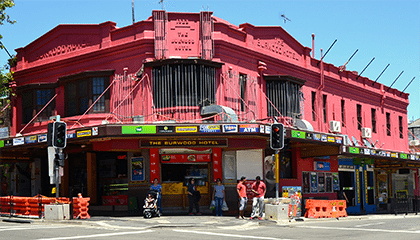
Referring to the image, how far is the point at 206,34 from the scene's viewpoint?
24.3m

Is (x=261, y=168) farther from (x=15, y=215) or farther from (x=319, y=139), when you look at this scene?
(x=15, y=215)

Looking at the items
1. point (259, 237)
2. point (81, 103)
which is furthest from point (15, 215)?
point (259, 237)

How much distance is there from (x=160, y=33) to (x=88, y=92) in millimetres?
4407

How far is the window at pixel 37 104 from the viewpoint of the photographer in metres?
26.8

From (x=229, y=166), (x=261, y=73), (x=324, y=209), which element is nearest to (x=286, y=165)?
(x=324, y=209)

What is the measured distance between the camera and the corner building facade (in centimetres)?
2319

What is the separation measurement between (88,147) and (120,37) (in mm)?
5522

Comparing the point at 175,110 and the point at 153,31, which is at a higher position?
the point at 153,31

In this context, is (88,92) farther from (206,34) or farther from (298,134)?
(298,134)

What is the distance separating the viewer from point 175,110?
925 inches

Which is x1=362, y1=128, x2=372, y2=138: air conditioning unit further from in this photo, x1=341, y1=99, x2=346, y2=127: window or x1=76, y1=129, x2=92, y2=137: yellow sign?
x1=76, y1=129, x2=92, y2=137: yellow sign

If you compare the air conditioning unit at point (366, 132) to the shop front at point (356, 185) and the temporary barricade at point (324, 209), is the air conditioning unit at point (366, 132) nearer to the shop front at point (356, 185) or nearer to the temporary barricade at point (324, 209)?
the shop front at point (356, 185)

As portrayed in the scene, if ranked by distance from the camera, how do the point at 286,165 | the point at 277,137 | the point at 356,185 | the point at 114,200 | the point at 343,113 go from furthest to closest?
the point at 356,185 < the point at 343,113 < the point at 286,165 < the point at 114,200 < the point at 277,137

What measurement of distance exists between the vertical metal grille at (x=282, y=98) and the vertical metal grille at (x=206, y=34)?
14.1 ft
